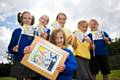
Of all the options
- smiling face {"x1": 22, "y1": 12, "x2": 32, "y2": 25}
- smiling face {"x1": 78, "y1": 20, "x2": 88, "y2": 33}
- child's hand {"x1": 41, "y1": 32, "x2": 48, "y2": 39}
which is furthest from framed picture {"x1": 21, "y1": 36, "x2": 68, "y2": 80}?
smiling face {"x1": 78, "y1": 20, "x2": 88, "y2": 33}

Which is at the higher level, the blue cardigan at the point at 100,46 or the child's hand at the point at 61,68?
the child's hand at the point at 61,68

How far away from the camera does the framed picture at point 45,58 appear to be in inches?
193

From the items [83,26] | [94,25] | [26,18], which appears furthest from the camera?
[94,25]

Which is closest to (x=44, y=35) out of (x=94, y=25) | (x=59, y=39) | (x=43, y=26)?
(x=43, y=26)

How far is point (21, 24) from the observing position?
23.8 feet

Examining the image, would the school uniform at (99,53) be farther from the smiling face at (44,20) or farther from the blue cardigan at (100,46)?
the smiling face at (44,20)

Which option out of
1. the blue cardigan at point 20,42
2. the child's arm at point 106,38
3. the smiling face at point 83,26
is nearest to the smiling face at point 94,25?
the child's arm at point 106,38

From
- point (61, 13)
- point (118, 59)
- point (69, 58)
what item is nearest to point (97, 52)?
point (61, 13)

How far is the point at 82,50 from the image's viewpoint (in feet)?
26.3

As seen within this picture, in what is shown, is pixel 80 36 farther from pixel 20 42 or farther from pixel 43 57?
pixel 43 57

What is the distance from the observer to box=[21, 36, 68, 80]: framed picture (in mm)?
4891

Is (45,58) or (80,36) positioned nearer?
(45,58)

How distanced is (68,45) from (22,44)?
179cm

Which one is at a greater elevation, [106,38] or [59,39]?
[59,39]
